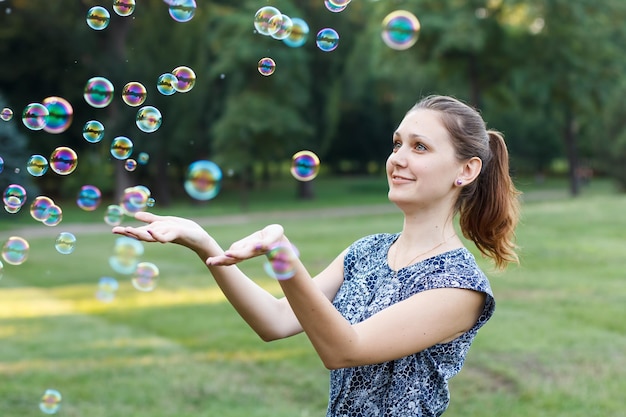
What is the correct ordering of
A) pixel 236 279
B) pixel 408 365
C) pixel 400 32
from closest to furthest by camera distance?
1. pixel 408 365
2. pixel 236 279
3. pixel 400 32

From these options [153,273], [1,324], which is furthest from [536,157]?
[153,273]

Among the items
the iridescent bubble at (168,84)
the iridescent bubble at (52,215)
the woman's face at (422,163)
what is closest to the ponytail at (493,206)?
the woman's face at (422,163)

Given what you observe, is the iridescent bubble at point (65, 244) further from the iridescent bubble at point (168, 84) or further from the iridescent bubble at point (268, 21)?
the iridescent bubble at point (268, 21)

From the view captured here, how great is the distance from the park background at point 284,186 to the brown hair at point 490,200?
2.68m

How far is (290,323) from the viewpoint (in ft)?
8.47

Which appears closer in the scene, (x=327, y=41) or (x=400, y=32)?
(x=327, y=41)

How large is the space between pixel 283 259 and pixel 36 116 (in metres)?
2.37

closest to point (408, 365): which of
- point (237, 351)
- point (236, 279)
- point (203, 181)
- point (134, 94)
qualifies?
point (236, 279)

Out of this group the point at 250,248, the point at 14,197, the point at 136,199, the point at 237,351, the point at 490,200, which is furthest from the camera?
the point at 237,351

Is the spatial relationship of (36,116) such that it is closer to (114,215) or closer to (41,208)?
(41,208)

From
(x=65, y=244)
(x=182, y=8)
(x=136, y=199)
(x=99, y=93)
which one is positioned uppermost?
(x=182, y=8)

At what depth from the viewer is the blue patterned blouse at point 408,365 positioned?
2.30 metres

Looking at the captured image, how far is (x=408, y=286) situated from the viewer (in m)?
2.34

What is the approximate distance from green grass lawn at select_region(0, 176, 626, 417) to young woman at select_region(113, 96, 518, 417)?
114 inches
